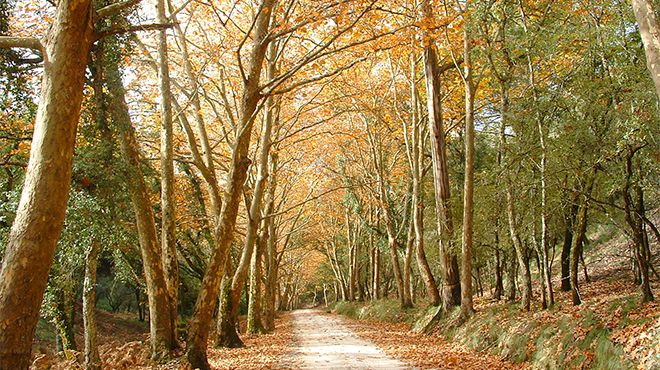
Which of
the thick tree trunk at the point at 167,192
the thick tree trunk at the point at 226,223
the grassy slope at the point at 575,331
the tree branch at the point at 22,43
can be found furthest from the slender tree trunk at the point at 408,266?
the tree branch at the point at 22,43

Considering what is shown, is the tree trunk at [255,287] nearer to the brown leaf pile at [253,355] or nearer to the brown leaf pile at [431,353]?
the brown leaf pile at [253,355]

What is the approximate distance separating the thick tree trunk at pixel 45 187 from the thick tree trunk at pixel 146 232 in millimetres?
4352

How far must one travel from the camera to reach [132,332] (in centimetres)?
2681

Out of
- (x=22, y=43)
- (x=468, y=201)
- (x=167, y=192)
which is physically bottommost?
(x=468, y=201)

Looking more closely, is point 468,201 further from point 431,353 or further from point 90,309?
point 90,309

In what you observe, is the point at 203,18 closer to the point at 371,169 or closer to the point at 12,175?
the point at 12,175

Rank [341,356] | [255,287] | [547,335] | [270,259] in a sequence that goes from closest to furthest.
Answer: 1. [547,335]
2. [341,356]
3. [255,287]
4. [270,259]

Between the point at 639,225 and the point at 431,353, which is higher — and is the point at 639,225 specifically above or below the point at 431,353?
above

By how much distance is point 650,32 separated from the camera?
466 centimetres

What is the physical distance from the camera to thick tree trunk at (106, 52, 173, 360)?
9.26 meters

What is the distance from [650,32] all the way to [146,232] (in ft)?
28.1

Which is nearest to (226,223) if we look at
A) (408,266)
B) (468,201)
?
(468,201)

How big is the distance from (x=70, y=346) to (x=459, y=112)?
1430 centimetres

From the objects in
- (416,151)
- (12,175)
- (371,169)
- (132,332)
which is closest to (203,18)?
(12,175)
